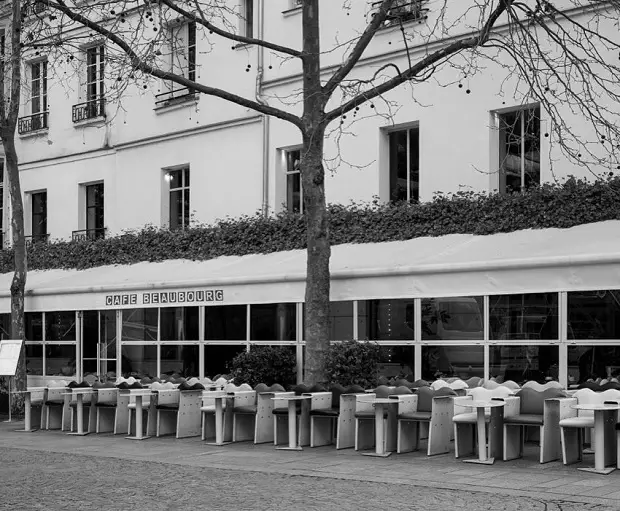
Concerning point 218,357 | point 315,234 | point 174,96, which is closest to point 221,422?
point 315,234

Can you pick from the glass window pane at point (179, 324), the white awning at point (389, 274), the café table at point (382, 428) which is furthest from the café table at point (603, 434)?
the glass window pane at point (179, 324)

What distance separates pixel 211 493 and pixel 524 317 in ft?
23.6

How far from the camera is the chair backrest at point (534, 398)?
12.6 metres

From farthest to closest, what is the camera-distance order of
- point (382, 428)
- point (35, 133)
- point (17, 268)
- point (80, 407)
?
point (35, 133)
point (17, 268)
point (80, 407)
point (382, 428)

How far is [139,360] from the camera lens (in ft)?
73.3

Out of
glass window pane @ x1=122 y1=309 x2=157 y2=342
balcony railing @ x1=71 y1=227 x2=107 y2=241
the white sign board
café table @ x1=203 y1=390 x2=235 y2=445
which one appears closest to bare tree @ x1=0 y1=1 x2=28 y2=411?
the white sign board

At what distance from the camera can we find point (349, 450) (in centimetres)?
1408

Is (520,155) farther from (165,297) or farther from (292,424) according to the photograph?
(292,424)

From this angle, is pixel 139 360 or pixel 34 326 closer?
pixel 139 360

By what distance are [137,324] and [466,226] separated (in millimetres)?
7308

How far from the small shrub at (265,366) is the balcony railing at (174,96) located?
24.8ft

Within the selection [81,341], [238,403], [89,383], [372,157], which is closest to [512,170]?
[372,157]

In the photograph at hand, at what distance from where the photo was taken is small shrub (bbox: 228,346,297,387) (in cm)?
1847

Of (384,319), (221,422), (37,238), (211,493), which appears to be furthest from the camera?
(37,238)
